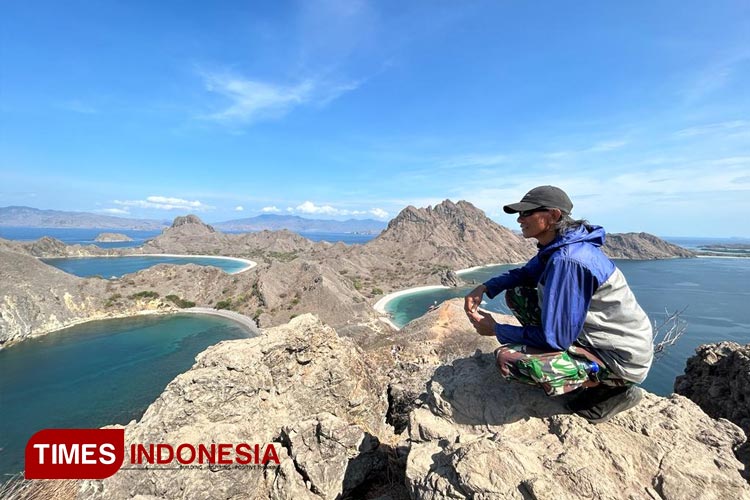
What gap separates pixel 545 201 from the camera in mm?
3332

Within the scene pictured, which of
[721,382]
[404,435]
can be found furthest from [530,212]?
[721,382]

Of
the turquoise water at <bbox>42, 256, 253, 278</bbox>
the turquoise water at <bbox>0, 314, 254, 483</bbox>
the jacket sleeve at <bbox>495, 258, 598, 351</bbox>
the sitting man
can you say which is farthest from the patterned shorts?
the turquoise water at <bbox>42, 256, 253, 278</bbox>

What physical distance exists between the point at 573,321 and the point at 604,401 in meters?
1.67

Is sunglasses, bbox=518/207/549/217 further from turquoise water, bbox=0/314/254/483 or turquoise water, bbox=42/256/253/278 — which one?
turquoise water, bbox=42/256/253/278

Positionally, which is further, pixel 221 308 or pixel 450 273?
pixel 450 273

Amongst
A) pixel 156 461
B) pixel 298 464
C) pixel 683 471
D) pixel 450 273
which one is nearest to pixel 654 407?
pixel 683 471

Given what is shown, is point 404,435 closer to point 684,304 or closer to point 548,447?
point 548,447

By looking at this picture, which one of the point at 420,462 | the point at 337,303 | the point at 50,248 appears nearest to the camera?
the point at 420,462

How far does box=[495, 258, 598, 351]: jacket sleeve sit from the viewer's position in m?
2.93

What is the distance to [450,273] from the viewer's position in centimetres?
13062

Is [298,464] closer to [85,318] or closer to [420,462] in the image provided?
[420,462]

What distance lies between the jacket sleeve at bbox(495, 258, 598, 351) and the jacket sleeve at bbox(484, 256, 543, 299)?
104 centimetres

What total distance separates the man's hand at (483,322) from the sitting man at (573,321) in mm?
78

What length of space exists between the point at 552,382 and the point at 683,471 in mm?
1662
